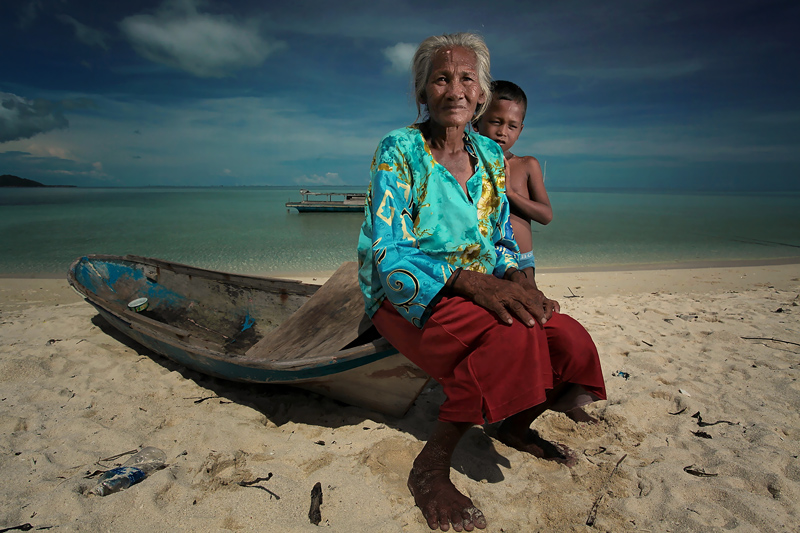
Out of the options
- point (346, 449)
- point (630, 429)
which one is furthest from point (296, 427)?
point (630, 429)

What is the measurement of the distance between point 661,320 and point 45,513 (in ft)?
18.7

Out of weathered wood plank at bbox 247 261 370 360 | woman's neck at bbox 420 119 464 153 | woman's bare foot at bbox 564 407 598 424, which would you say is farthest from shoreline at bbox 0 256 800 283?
woman's neck at bbox 420 119 464 153

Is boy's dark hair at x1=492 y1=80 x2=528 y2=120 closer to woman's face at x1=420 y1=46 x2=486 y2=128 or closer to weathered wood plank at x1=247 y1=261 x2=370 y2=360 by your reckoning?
woman's face at x1=420 y1=46 x2=486 y2=128

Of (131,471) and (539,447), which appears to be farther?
(539,447)

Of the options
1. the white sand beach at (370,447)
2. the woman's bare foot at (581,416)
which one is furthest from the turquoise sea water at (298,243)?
the woman's bare foot at (581,416)

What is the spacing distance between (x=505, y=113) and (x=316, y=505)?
2.79 m

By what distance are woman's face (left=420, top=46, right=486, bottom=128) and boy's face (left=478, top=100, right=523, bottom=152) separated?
3.06ft

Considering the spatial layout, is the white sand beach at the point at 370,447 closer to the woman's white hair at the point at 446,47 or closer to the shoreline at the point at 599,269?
the woman's white hair at the point at 446,47

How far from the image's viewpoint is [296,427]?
2965mm

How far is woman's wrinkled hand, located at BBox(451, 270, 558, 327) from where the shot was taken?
1854 millimetres

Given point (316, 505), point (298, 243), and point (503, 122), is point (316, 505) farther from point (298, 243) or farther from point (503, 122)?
point (298, 243)

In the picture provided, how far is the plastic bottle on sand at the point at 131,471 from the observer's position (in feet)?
7.13

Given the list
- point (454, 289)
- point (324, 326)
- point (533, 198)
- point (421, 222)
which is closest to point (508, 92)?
point (533, 198)

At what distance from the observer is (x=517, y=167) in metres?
3.23
